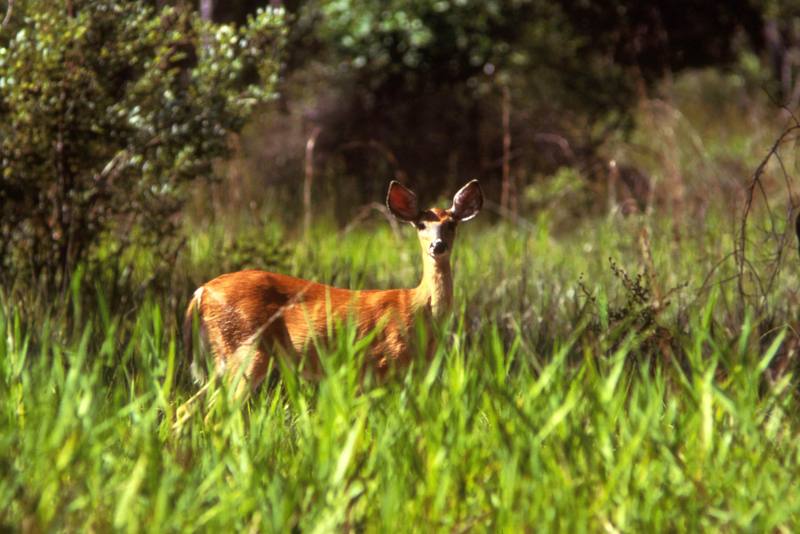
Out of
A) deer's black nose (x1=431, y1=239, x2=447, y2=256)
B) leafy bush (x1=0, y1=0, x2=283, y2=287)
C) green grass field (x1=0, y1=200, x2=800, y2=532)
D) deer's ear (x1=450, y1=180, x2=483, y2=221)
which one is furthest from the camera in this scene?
leafy bush (x1=0, y1=0, x2=283, y2=287)

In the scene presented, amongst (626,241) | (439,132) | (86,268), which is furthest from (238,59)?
(439,132)

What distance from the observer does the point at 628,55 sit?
12391mm

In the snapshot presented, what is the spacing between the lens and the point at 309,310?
16.1 ft

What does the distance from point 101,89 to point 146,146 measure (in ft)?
1.21

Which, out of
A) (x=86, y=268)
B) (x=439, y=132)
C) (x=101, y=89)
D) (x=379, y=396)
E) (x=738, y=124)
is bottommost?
(x=738, y=124)

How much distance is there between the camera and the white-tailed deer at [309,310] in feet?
15.9

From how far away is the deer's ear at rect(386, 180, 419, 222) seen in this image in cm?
495

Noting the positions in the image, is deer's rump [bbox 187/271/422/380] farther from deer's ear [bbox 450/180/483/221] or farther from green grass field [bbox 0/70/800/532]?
deer's ear [bbox 450/180/483/221]

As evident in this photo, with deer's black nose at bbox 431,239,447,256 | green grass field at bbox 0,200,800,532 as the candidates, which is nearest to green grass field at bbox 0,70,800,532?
green grass field at bbox 0,200,800,532

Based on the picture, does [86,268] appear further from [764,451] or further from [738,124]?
[738,124]

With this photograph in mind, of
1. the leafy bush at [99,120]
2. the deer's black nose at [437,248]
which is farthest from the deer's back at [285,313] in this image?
the leafy bush at [99,120]

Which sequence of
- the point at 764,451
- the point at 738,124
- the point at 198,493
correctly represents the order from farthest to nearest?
the point at 738,124, the point at 764,451, the point at 198,493

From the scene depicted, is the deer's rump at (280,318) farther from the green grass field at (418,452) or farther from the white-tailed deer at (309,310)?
the green grass field at (418,452)

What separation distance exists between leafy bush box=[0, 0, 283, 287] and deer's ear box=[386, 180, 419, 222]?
1.86 meters
